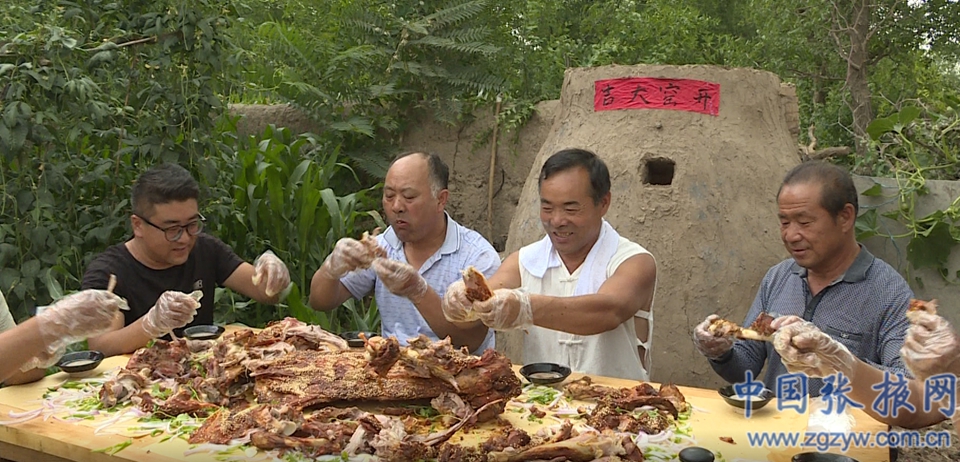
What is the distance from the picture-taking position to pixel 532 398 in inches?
105

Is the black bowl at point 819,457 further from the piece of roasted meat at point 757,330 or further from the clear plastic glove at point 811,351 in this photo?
the piece of roasted meat at point 757,330

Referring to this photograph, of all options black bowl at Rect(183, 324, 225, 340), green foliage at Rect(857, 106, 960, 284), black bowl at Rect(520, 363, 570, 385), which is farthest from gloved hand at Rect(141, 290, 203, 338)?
green foliage at Rect(857, 106, 960, 284)

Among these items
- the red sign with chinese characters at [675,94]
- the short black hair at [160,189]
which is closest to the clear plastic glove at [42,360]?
the short black hair at [160,189]

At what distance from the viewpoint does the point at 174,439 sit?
231 centimetres

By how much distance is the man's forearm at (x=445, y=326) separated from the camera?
3307mm

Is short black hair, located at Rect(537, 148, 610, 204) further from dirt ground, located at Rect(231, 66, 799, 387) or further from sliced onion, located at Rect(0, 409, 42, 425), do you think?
sliced onion, located at Rect(0, 409, 42, 425)

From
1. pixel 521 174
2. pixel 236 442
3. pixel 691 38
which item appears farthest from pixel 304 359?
pixel 691 38

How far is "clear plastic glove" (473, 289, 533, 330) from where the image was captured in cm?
277

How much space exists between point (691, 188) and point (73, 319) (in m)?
3.41

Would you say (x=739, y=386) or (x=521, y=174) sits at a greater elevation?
(x=521, y=174)

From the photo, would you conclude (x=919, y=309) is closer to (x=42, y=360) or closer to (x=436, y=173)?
(x=436, y=173)

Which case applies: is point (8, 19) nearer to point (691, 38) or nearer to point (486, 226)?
point (486, 226)

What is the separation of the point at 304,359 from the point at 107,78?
8.97 feet

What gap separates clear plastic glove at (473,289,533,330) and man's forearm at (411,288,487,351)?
18.3 inches
